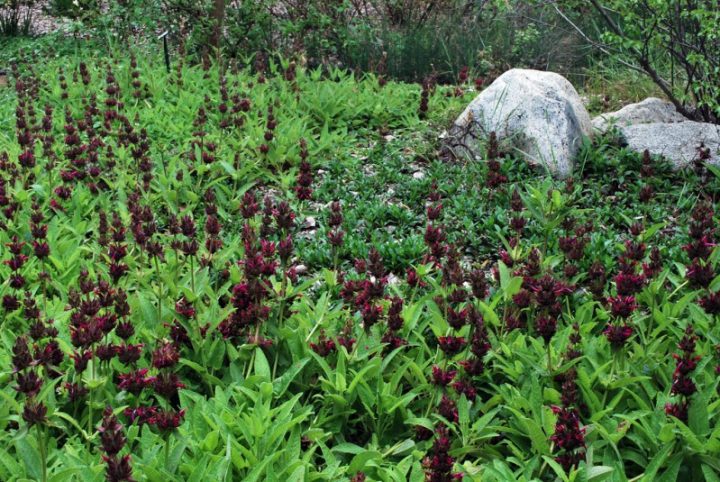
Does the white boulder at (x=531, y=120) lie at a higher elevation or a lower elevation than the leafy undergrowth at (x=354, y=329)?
higher

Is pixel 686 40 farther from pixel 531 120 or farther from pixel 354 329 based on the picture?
pixel 354 329

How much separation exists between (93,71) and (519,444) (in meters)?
6.69

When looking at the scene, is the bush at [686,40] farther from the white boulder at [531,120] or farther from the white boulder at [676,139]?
the white boulder at [531,120]

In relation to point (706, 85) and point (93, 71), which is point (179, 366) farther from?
point (93, 71)

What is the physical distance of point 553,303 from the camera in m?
3.14

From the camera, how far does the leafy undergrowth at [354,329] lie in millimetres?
2734

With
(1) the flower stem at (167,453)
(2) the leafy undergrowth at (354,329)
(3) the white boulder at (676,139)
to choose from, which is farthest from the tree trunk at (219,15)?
(1) the flower stem at (167,453)

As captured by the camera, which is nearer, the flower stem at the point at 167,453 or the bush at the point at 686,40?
the flower stem at the point at 167,453

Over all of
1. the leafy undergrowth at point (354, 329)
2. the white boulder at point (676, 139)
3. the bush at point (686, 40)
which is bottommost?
the leafy undergrowth at point (354, 329)

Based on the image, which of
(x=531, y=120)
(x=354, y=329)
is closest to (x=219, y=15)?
(x=531, y=120)

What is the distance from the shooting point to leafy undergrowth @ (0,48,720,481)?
2.73m

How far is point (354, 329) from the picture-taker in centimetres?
356

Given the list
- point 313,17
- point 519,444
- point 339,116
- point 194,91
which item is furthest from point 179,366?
point 313,17

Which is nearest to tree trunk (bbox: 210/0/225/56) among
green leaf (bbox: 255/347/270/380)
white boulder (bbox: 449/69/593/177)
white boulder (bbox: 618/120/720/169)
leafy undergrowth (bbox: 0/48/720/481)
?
leafy undergrowth (bbox: 0/48/720/481)
